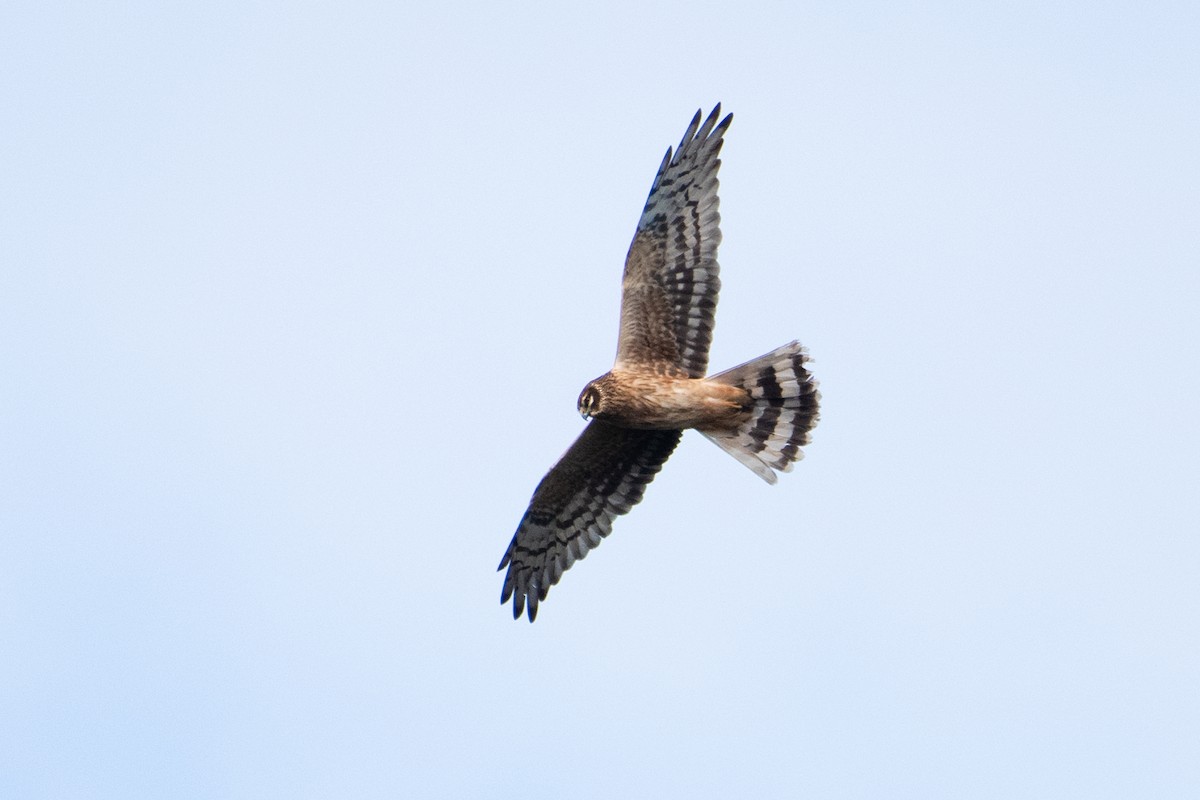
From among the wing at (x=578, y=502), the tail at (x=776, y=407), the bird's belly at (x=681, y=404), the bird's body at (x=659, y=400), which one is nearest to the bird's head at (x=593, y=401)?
the bird's body at (x=659, y=400)

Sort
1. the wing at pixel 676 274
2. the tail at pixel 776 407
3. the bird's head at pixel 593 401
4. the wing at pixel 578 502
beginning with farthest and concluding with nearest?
the wing at pixel 578 502, the tail at pixel 776 407, the wing at pixel 676 274, the bird's head at pixel 593 401

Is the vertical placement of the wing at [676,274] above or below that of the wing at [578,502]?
above

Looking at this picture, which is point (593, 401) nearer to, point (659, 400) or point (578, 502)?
point (659, 400)

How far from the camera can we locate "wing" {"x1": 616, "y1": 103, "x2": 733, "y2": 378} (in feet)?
41.8

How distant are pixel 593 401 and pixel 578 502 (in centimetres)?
125

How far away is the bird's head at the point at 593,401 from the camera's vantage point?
1252 centimetres

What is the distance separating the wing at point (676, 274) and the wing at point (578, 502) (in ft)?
2.15

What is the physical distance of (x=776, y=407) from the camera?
42.3 ft

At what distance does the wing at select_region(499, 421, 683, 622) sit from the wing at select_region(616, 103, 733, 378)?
656 mm

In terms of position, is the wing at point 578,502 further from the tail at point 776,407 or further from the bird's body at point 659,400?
the tail at point 776,407

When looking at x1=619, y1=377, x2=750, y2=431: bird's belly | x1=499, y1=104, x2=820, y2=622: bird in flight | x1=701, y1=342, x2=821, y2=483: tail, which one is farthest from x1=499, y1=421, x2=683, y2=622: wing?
x1=701, y1=342, x2=821, y2=483: tail

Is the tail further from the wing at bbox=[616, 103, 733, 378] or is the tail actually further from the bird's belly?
the wing at bbox=[616, 103, 733, 378]

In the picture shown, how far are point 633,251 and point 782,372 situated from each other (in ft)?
4.06

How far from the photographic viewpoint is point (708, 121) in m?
12.9
